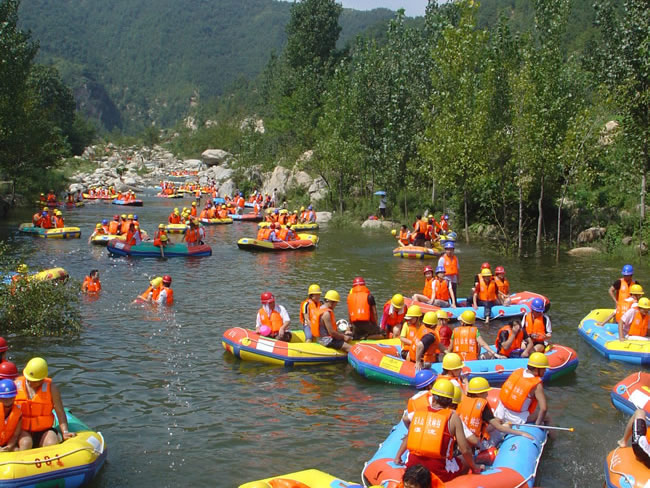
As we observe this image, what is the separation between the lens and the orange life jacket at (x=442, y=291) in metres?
16.8

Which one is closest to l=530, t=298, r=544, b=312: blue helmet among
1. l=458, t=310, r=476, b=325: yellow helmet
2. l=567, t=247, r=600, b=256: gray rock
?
l=458, t=310, r=476, b=325: yellow helmet

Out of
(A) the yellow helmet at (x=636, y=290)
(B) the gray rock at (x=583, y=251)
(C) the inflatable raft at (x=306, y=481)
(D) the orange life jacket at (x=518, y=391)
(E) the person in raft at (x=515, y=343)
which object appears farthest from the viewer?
(B) the gray rock at (x=583, y=251)

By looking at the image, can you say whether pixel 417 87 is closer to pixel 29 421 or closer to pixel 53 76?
pixel 29 421

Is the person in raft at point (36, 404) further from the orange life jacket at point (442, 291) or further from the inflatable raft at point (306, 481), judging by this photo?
the orange life jacket at point (442, 291)

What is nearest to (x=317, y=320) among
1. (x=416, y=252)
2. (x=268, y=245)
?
(x=416, y=252)

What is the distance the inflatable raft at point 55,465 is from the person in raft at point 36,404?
0.93ft

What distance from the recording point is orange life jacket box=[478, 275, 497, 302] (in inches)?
650

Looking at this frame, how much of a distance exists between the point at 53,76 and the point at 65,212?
47.3 m

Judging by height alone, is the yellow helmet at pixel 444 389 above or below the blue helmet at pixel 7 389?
above

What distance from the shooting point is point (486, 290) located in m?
16.5

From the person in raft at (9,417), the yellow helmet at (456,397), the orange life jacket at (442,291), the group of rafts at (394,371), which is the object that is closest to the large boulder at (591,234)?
the orange life jacket at (442,291)

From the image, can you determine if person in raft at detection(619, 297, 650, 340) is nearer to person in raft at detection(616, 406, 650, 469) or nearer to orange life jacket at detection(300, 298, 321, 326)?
person in raft at detection(616, 406, 650, 469)

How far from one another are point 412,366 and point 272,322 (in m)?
3.10

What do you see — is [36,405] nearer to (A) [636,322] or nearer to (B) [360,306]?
(B) [360,306]
